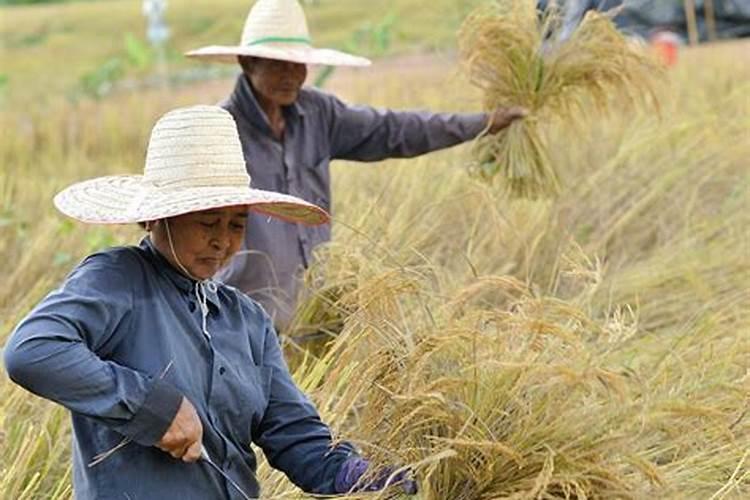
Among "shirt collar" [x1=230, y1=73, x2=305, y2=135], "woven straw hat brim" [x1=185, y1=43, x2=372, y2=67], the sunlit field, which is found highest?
"woven straw hat brim" [x1=185, y1=43, x2=372, y2=67]

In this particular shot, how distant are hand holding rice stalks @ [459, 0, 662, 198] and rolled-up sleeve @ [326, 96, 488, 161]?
150 millimetres

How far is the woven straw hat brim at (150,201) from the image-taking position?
2.04 meters

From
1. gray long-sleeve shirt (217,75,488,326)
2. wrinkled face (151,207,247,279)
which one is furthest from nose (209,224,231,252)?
gray long-sleeve shirt (217,75,488,326)

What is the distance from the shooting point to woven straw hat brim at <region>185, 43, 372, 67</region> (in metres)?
3.50

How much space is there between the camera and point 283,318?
11.6 feet

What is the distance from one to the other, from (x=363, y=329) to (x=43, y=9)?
32706mm

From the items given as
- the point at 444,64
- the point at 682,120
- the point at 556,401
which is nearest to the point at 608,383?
the point at 556,401

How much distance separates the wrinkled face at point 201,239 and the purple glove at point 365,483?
0.33 metres

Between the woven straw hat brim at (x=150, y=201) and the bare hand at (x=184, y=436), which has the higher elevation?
the woven straw hat brim at (x=150, y=201)

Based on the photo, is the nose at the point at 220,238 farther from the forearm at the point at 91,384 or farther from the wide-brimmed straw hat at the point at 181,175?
the forearm at the point at 91,384

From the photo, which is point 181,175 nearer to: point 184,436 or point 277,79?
Result: point 184,436

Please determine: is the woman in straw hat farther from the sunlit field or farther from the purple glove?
the sunlit field

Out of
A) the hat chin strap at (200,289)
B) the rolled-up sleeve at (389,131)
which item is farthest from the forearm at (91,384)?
the rolled-up sleeve at (389,131)

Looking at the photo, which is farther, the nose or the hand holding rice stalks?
the hand holding rice stalks
